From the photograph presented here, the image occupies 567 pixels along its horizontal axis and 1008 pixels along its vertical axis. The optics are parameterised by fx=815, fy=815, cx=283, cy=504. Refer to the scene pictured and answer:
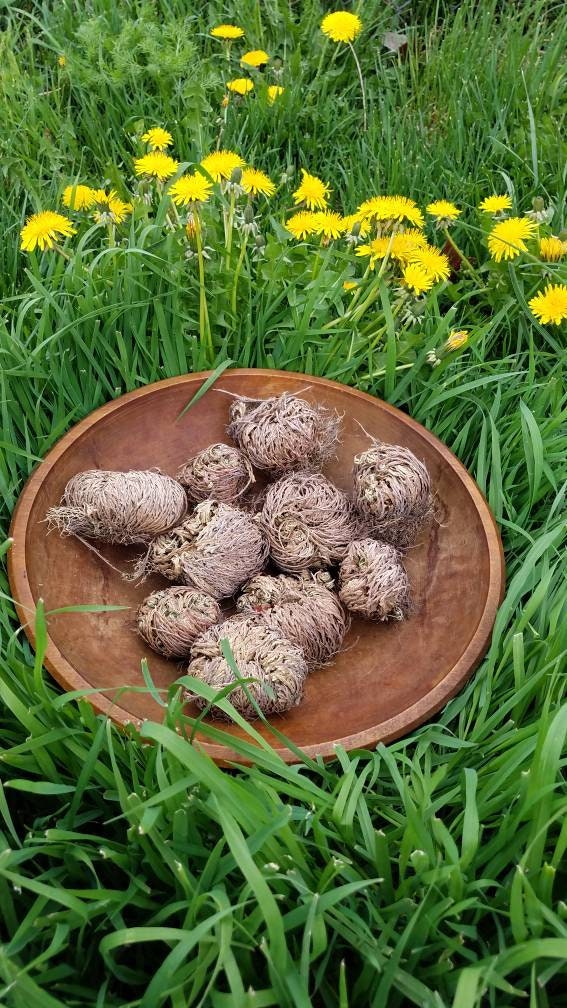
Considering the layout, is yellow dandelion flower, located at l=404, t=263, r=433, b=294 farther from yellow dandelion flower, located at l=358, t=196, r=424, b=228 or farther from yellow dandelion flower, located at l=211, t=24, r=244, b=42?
yellow dandelion flower, located at l=211, t=24, r=244, b=42

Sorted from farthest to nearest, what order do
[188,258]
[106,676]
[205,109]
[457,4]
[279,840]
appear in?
[457,4] → [205,109] → [188,258] → [106,676] → [279,840]

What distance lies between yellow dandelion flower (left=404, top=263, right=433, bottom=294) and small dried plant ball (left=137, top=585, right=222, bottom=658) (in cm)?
83

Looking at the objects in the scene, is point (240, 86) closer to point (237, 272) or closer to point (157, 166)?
point (157, 166)

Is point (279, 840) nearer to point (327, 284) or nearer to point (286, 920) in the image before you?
point (286, 920)

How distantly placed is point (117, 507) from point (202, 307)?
550mm

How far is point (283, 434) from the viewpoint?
1.51 m

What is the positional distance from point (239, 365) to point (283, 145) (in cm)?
104

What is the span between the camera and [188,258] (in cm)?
179

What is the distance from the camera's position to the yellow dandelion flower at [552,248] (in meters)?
1.86

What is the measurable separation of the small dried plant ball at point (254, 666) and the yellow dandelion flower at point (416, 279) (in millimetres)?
848

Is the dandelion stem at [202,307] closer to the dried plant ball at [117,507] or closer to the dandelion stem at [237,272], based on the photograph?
the dandelion stem at [237,272]

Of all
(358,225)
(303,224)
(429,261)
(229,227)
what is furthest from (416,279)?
(229,227)

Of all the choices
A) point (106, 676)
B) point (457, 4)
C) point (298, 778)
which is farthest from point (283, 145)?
point (298, 778)

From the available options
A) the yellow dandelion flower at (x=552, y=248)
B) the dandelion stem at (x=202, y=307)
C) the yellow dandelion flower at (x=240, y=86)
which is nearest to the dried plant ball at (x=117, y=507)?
the dandelion stem at (x=202, y=307)
